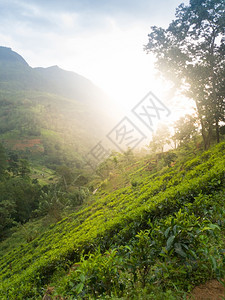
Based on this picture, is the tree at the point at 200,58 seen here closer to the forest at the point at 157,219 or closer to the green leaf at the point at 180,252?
the forest at the point at 157,219

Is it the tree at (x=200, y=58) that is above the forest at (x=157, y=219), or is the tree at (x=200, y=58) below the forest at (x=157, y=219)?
above

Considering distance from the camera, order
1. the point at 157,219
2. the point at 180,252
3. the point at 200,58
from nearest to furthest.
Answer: the point at 180,252 → the point at 157,219 → the point at 200,58

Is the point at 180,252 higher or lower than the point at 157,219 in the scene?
higher

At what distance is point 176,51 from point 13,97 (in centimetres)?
21382

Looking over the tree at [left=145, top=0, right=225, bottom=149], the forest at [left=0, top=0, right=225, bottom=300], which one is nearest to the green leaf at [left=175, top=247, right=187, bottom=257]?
the forest at [left=0, top=0, right=225, bottom=300]

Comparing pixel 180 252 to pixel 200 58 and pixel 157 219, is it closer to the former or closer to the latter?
pixel 157 219

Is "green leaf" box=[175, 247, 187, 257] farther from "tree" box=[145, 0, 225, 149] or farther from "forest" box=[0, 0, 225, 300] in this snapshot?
"tree" box=[145, 0, 225, 149]

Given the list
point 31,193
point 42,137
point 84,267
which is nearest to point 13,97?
point 42,137

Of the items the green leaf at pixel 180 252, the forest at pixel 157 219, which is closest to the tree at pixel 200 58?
the forest at pixel 157 219

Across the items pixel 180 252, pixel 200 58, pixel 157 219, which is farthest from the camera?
pixel 200 58

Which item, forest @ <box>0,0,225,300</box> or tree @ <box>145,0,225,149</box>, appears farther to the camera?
tree @ <box>145,0,225,149</box>

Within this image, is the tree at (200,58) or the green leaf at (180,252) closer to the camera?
the green leaf at (180,252)

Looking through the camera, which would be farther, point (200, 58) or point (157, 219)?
point (200, 58)

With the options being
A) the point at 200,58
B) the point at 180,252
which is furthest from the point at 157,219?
the point at 200,58
